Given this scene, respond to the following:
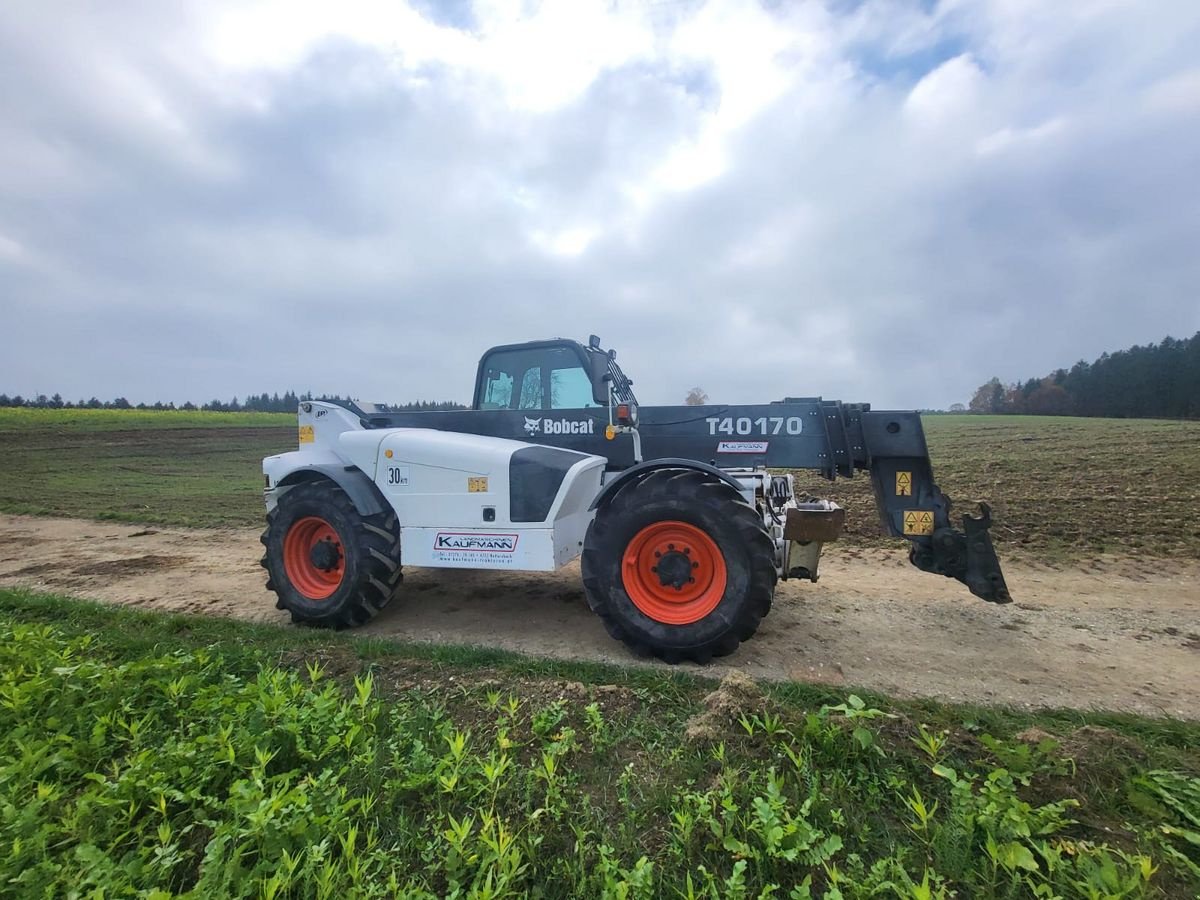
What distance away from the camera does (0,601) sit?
18.9 feet

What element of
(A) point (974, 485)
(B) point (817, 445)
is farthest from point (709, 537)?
(A) point (974, 485)

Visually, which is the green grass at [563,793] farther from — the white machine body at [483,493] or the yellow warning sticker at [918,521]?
the yellow warning sticker at [918,521]

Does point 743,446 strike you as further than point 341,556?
No

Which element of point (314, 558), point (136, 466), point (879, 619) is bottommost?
point (879, 619)

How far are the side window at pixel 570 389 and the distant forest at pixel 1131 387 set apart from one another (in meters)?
59.7

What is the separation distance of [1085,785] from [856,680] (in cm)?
154

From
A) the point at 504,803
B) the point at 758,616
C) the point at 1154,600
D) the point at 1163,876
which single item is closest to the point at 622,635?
the point at 758,616

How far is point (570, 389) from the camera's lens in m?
5.62

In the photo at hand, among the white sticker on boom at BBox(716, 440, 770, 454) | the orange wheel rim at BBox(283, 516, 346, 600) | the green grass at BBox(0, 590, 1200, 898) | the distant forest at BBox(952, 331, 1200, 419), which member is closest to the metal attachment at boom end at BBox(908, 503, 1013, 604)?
the green grass at BBox(0, 590, 1200, 898)

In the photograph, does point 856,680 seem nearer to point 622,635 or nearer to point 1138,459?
point 622,635

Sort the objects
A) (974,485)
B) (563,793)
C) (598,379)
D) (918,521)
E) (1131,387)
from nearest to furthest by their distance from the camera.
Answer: (563,793) < (918,521) < (598,379) < (974,485) < (1131,387)

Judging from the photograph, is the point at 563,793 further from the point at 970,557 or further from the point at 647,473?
the point at 970,557

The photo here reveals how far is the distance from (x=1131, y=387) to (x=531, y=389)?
69.5 m

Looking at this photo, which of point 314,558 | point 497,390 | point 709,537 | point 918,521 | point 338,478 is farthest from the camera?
point 497,390
